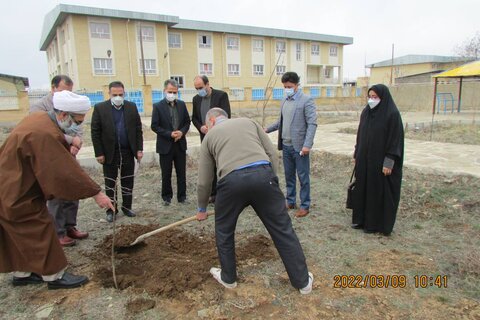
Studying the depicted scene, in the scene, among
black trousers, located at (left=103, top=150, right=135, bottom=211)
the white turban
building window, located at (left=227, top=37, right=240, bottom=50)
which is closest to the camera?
the white turban

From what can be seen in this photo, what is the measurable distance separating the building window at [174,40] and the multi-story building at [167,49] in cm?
9

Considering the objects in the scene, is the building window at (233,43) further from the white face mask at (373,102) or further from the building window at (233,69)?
the white face mask at (373,102)

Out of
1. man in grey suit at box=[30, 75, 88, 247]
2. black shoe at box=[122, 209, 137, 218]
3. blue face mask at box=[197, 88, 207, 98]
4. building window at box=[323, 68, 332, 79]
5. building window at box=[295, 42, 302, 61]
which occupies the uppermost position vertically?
building window at box=[295, 42, 302, 61]

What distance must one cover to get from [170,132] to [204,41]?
31820mm

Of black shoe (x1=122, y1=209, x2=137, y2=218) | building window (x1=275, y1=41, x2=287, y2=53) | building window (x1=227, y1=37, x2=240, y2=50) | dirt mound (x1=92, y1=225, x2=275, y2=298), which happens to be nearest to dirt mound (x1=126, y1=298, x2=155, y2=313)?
dirt mound (x1=92, y1=225, x2=275, y2=298)

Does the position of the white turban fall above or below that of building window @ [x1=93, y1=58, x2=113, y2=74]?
below

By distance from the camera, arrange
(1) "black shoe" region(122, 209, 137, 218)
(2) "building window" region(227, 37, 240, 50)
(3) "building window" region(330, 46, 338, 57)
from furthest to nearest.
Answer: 1. (3) "building window" region(330, 46, 338, 57)
2. (2) "building window" region(227, 37, 240, 50)
3. (1) "black shoe" region(122, 209, 137, 218)

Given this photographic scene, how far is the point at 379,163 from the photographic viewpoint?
12.3 ft

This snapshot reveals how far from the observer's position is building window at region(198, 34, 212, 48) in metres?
34.2

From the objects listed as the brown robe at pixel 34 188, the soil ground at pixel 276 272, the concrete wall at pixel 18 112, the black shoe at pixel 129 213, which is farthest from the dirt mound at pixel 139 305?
the concrete wall at pixel 18 112

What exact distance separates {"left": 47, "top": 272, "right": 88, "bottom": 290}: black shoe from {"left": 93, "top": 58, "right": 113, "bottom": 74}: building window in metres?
28.2

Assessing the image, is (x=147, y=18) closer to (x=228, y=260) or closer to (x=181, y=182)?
(x=181, y=182)

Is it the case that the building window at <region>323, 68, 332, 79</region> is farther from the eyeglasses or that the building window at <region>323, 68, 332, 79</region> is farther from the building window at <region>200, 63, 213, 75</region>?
the eyeglasses

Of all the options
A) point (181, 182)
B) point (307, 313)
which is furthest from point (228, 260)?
point (181, 182)
